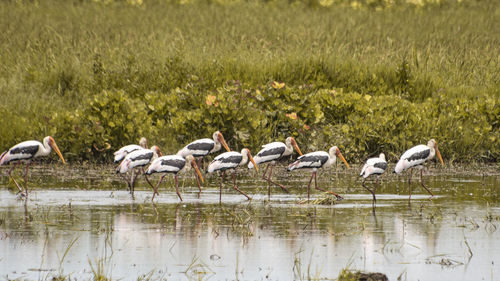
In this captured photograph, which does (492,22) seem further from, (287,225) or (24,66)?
(287,225)

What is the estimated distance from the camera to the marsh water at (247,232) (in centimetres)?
862

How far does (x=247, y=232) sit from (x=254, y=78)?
1193 cm

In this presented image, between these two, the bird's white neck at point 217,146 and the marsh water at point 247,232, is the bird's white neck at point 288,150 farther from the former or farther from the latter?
the bird's white neck at point 217,146

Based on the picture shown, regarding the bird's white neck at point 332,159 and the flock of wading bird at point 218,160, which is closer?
the flock of wading bird at point 218,160

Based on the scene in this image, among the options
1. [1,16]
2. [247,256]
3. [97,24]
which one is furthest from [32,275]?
[1,16]

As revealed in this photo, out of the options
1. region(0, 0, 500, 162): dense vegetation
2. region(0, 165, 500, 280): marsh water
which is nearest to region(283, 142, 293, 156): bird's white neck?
region(0, 165, 500, 280): marsh water

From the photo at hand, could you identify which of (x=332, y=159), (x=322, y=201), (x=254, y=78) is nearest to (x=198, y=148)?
(x=332, y=159)

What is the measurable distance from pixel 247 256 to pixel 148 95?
10983mm

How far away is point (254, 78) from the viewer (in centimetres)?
2209

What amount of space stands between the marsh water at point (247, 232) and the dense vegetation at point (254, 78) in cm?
317

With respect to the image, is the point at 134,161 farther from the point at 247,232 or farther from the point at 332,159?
the point at 247,232

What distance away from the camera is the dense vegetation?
1878 cm

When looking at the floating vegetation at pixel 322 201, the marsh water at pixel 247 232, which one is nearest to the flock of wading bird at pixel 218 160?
the floating vegetation at pixel 322 201

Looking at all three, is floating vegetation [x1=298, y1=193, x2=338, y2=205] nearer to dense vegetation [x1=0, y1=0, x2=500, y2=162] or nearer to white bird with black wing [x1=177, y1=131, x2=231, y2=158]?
white bird with black wing [x1=177, y1=131, x2=231, y2=158]
